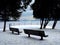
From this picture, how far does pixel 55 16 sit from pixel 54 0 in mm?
2599

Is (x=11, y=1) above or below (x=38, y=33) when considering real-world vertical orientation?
above

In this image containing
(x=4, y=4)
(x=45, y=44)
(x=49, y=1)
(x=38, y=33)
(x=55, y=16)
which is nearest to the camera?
(x=4, y=4)

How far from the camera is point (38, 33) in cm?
1480

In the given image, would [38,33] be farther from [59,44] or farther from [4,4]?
[4,4]

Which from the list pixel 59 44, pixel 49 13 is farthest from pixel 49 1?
pixel 59 44

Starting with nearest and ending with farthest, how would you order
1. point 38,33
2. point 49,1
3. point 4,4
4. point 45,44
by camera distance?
point 4,4 → point 45,44 → point 38,33 → point 49,1

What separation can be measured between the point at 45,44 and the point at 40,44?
1.03 ft

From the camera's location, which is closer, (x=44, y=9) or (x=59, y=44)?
(x=59, y=44)

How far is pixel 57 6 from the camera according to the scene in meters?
28.6

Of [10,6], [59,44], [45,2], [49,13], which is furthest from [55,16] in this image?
[10,6]

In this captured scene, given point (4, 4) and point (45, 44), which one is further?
point (45, 44)

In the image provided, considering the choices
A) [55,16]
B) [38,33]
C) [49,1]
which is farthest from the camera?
Result: [55,16]

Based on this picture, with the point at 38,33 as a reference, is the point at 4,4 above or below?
above

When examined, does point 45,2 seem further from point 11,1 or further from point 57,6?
point 11,1
